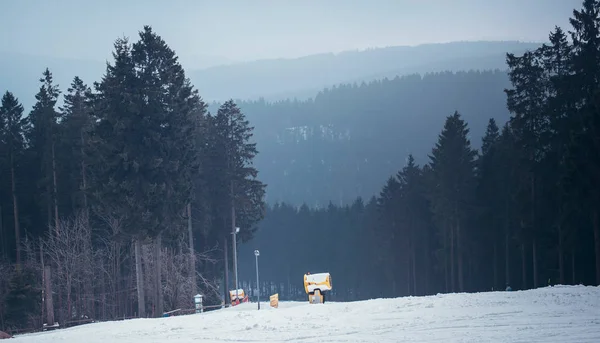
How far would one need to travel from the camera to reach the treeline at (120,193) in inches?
1593

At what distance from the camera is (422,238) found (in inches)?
3004

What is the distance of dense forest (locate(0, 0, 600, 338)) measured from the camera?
4056cm

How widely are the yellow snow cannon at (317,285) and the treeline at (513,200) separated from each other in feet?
49.5

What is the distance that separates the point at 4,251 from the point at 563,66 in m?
46.4

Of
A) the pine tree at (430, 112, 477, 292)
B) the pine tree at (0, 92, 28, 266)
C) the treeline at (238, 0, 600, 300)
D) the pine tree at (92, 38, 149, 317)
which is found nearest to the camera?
the pine tree at (92, 38, 149, 317)

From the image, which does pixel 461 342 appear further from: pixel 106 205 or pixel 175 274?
pixel 175 274

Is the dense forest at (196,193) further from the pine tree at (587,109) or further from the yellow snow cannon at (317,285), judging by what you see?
the yellow snow cannon at (317,285)

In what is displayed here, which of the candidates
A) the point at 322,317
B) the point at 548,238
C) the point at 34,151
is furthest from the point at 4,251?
the point at 548,238

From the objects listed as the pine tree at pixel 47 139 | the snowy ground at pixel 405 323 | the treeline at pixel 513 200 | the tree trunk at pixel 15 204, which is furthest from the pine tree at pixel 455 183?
the tree trunk at pixel 15 204

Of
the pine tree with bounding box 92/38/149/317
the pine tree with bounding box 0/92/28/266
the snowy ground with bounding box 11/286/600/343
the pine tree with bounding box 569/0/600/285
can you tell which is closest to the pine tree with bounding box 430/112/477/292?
the pine tree with bounding box 569/0/600/285

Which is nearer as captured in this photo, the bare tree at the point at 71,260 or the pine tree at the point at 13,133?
the bare tree at the point at 71,260

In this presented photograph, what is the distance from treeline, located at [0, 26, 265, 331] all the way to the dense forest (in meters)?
0.13

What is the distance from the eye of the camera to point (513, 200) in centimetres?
5162

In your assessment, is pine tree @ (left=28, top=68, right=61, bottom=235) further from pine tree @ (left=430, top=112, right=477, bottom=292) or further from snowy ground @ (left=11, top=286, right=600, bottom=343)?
pine tree @ (left=430, top=112, right=477, bottom=292)
